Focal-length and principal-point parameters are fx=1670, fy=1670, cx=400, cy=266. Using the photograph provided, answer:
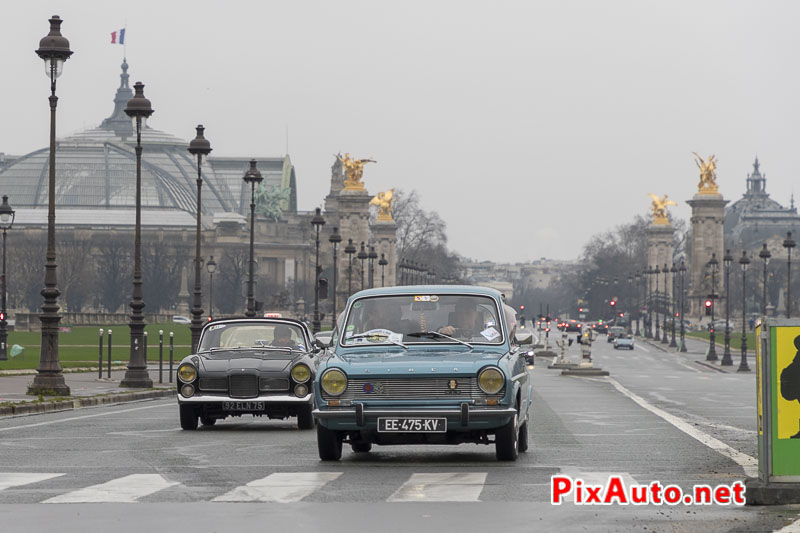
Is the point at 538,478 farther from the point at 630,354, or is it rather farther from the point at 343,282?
the point at 343,282

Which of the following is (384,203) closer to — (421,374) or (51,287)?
(51,287)

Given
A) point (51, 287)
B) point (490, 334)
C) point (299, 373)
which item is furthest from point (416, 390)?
point (51, 287)

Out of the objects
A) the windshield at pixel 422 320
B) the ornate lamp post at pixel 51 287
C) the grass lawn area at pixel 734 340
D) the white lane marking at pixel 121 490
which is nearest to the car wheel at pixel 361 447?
the windshield at pixel 422 320

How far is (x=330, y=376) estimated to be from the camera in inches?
628

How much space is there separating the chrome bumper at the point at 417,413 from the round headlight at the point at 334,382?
0.18 metres

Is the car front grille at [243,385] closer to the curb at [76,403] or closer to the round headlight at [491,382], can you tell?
the curb at [76,403]

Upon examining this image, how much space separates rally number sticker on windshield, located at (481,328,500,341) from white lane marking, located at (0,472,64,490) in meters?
4.61

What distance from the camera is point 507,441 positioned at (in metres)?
16.2

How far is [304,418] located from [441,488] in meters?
9.27

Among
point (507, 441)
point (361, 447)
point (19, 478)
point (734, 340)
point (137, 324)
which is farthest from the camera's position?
point (734, 340)

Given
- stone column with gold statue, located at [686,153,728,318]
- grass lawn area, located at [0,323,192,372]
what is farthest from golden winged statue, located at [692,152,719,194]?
grass lawn area, located at [0,323,192,372]

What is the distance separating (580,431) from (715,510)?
33.1ft

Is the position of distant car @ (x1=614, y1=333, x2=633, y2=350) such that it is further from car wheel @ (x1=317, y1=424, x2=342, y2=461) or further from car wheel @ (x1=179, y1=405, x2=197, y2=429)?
car wheel @ (x1=317, y1=424, x2=342, y2=461)

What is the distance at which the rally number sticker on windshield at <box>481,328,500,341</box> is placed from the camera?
1700cm
